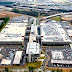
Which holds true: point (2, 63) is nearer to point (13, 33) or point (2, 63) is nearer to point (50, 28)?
point (13, 33)

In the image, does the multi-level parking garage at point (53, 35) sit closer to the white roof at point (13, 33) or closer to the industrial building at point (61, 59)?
the industrial building at point (61, 59)

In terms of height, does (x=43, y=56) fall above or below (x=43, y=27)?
below

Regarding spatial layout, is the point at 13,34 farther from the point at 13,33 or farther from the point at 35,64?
the point at 35,64

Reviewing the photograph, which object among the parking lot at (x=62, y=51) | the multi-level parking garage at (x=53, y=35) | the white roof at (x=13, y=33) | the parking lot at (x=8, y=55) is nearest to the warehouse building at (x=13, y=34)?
the white roof at (x=13, y=33)

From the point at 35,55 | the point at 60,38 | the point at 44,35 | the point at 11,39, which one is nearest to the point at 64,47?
the point at 60,38

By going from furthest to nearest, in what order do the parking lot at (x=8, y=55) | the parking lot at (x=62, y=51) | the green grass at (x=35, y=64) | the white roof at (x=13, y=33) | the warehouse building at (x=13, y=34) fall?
the white roof at (x=13, y=33), the warehouse building at (x=13, y=34), the parking lot at (x=8, y=55), the parking lot at (x=62, y=51), the green grass at (x=35, y=64)

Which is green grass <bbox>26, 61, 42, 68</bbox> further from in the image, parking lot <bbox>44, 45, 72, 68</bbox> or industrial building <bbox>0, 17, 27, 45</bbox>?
industrial building <bbox>0, 17, 27, 45</bbox>

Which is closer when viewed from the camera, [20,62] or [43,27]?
[20,62]

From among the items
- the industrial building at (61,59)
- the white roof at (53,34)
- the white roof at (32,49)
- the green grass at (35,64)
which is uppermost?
the white roof at (53,34)
